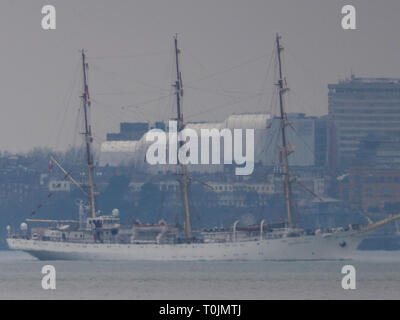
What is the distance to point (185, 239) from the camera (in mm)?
134375

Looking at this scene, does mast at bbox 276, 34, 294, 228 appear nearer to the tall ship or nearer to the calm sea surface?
the tall ship

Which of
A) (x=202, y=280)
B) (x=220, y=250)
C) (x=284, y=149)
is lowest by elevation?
(x=220, y=250)

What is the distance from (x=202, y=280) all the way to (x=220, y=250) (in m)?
32.8

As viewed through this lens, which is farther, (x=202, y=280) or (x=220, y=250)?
(x=220, y=250)

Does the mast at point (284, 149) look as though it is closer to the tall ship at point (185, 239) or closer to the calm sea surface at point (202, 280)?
the tall ship at point (185, 239)

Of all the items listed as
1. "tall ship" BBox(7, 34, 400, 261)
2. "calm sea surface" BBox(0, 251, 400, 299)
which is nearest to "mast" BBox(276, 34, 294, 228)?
"tall ship" BBox(7, 34, 400, 261)

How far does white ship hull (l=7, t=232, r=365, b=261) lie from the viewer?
130 meters

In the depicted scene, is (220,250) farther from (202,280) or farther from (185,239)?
(202,280)

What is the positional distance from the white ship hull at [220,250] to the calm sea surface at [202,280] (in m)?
2.92

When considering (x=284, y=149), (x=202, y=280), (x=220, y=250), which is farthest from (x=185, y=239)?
(x=202, y=280)

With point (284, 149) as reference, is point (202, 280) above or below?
below

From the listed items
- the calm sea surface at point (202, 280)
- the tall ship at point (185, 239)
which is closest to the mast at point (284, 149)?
the tall ship at point (185, 239)
